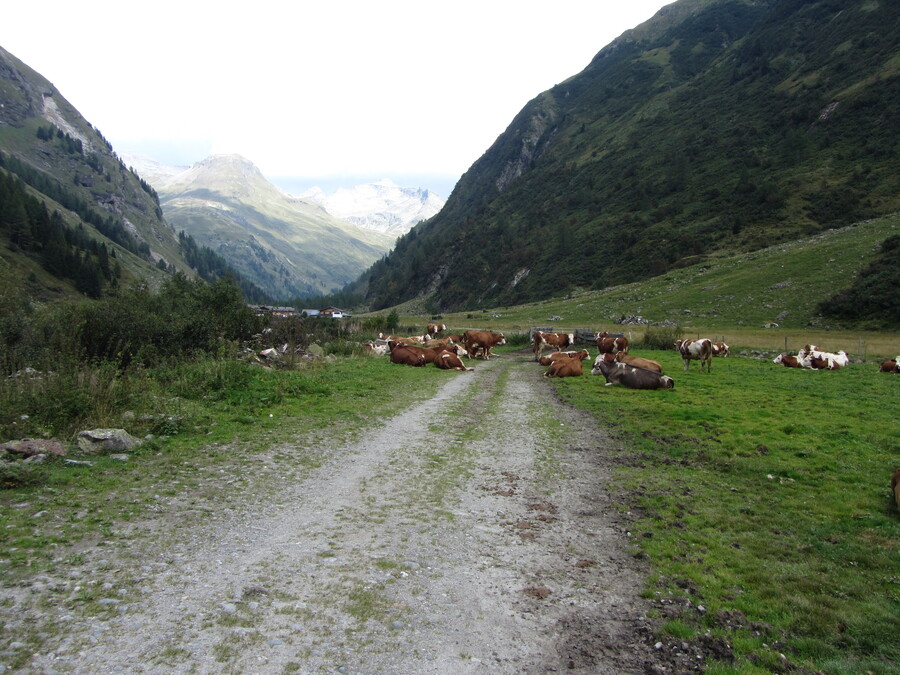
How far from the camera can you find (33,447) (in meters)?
7.61

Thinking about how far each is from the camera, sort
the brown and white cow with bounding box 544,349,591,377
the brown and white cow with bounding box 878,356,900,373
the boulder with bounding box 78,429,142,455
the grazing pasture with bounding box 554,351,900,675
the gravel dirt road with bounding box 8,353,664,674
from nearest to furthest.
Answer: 1. the gravel dirt road with bounding box 8,353,664,674
2. the grazing pasture with bounding box 554,351,900,675
3. the boulder with bounding box 78,429,142,455
4. the brown and white cow with bounding box 878,356,900,373
5. the brown and white cow with bounding box 544,349,591,377

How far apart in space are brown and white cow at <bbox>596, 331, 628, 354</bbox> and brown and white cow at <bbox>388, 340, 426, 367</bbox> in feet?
42.0

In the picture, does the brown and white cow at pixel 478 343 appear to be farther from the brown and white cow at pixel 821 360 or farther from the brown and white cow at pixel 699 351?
the brown and white cow at pixel 821 360

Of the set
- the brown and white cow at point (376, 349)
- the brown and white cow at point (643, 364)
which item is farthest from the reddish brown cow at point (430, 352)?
the brown and white cow at point (643, 364)

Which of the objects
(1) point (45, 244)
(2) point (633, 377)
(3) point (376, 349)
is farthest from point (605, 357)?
(1) point (45, 244)

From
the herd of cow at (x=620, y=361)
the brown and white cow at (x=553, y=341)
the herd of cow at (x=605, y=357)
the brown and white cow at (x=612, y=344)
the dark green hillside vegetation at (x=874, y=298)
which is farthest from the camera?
the dark green hillside vegetation at (x=874, y=298)

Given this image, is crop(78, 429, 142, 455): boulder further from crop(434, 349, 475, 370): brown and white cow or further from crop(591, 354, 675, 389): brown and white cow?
crop(434, 349, 475, 370): brown and white cow

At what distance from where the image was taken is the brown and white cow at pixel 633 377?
1905cm

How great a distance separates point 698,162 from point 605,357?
328 feet

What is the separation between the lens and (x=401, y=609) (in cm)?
463

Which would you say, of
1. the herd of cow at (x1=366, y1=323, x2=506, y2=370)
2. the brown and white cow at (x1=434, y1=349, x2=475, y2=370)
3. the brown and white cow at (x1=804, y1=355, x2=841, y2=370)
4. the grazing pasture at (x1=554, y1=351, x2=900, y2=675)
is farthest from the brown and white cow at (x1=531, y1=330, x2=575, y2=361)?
the grazing pasture at (x1=554, y1=351, x2=900, y2=675)

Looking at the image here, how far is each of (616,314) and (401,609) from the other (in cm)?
6245

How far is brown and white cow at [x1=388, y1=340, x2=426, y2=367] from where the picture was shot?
87.7 feet

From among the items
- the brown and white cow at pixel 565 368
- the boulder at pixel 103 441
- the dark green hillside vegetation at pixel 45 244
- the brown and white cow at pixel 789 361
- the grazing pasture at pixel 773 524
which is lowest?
the brown and white cow at pixel 789 361
